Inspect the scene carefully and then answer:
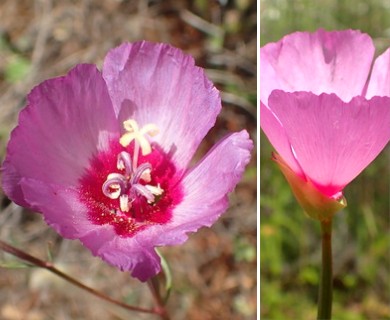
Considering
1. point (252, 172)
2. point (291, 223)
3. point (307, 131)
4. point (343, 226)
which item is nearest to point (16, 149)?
point (307, 131)

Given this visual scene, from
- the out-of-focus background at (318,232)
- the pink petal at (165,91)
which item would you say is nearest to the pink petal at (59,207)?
the pink petal at (165,91)

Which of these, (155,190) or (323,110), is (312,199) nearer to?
(323,110)

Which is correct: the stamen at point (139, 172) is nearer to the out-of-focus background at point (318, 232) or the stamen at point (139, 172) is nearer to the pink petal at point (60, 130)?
the pink petal at point (60, 130)

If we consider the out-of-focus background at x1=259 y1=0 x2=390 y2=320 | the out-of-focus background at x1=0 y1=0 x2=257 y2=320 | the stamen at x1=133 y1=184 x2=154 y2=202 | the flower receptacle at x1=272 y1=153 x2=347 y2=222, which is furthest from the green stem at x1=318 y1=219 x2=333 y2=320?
the out-of-focus background at x1=0 y1=0 x2=257 y2=320

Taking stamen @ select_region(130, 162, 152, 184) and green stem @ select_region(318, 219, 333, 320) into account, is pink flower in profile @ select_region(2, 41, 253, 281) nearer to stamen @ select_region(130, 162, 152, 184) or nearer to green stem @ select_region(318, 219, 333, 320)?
stamen @ select_region(130, 162, 152, 184)

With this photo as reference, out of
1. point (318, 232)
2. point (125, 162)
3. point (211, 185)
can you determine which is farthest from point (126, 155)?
point (318, 232)

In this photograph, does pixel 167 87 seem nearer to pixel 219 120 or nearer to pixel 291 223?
pixel 291 223
